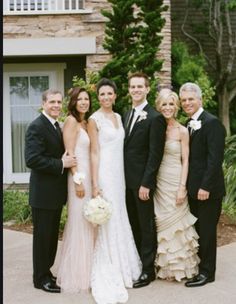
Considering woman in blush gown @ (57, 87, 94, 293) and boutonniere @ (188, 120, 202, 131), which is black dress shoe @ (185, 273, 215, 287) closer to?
woman in blush gown @ (57, 87, 94, 293)

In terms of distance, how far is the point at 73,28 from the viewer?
1070 centimetres

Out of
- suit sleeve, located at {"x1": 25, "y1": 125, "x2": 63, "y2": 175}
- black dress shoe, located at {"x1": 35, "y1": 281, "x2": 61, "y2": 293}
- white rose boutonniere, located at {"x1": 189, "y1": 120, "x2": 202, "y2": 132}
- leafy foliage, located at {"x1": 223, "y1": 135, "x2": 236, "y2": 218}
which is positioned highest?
white rose boutonniere, located at {"x1": 189, "y1": 120, "x2": 202, "y2": 132}

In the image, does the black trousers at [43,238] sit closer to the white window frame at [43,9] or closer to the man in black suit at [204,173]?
the man in black suit at [204,173]

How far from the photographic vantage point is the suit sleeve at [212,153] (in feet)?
16.1

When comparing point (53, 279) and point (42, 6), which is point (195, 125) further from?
point (42, 6)

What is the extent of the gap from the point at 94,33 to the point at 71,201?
20.8 ft

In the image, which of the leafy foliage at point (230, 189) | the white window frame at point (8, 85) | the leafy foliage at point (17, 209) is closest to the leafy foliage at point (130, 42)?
the leafy foliage at point (230, 189)

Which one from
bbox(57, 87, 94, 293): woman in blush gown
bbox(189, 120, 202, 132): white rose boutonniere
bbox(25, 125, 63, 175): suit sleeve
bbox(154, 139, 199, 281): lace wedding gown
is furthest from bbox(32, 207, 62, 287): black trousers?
bbox(189, 120, 202, 132): white rose boutonniere

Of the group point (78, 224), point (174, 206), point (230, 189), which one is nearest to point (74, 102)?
point (78, 224)

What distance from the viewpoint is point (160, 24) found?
9.34 m

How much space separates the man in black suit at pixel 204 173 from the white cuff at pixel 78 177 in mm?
1026

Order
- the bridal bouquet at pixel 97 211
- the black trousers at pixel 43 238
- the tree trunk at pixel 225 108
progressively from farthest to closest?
the tree trunk at pixel 225 108 → the black trousers at pixel 43 238 → the bridal bouquet at pixel 97 211

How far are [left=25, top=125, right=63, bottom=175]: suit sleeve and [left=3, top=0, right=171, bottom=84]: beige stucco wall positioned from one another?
621 cm

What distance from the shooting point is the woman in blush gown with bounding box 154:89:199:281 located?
505 cm
